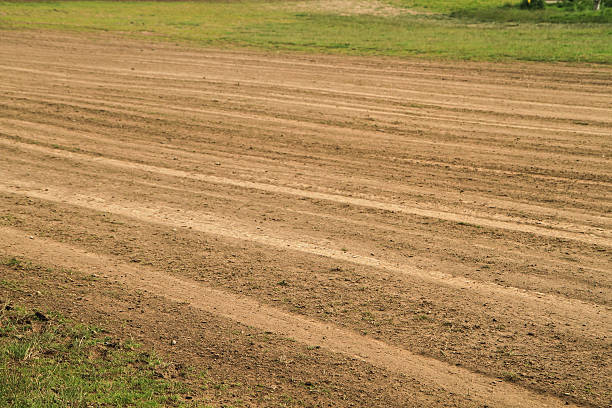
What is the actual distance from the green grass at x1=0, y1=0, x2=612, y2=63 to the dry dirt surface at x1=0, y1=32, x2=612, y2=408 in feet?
23.5

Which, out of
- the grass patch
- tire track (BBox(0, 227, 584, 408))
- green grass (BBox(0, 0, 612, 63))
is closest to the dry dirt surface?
tire track (BBox(0, 227, 584, 408))

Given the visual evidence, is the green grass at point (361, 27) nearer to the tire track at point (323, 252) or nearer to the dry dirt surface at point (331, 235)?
the dry dirt surface at point (331, 235)

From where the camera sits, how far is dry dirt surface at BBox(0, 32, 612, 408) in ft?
17.1

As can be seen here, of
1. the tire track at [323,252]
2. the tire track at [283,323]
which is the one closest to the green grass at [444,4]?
the tire track at [323,252]

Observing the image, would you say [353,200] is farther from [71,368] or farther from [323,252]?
[71,368]

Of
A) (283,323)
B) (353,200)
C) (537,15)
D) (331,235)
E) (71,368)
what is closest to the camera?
(71,368)

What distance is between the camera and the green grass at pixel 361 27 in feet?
71.8

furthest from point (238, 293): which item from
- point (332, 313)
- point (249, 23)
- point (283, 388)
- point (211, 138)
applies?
point (249, 23)

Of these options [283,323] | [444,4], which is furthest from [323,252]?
[444,4]

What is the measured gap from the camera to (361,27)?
29750 millimetres

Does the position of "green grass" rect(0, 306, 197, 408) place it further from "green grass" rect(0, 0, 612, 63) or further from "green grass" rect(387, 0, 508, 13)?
"green grass" rect(387, 0, 508, 13)

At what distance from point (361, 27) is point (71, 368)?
2700 cm

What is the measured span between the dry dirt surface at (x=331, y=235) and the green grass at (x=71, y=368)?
0.25m

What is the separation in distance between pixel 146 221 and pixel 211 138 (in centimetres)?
395
